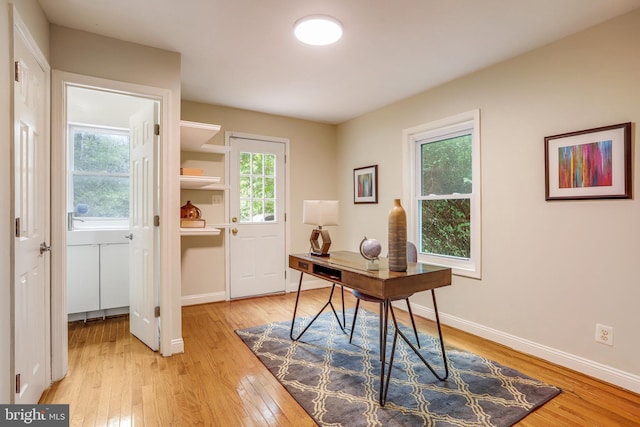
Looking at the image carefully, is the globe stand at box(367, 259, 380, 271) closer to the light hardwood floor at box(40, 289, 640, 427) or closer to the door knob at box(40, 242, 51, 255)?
the light hardwood floor at box(40, 289, 640, 427)

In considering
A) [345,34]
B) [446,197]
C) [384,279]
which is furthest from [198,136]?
[446,197]

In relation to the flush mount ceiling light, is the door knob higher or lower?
lower

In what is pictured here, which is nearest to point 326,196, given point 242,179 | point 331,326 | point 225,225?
point 242,179

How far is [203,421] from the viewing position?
1774 millimetres

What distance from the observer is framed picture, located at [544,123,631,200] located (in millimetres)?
2111

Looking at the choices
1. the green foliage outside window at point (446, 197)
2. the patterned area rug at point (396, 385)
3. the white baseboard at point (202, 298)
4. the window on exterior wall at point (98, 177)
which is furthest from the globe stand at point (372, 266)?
the window on exterior wall at point (98, 177)

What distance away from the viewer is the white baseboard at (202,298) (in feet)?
12.7

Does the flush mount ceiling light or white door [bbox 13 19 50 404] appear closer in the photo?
white door [bbox 13 19 50 404]

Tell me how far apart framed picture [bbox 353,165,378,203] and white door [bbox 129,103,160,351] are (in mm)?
2583

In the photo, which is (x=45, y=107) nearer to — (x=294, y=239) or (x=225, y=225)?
(x=225, y=225)

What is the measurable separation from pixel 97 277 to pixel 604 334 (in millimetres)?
4403

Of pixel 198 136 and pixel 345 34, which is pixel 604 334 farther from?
pixel 198 136

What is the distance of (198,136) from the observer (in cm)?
320

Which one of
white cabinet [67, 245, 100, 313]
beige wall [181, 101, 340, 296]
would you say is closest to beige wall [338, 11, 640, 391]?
beige wall [181, 101, 340, 296]
